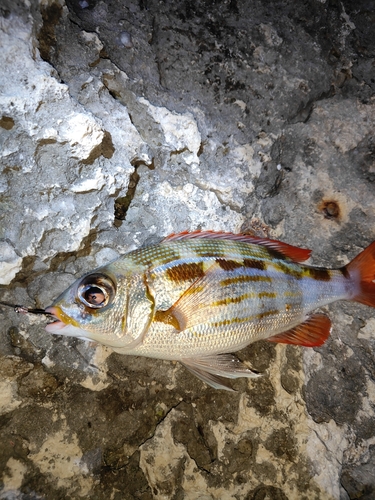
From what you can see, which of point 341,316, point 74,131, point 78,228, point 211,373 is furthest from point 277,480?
point 74,131

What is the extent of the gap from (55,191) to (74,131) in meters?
0.33

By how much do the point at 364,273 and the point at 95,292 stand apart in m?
1.47

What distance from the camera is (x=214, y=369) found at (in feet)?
6.32

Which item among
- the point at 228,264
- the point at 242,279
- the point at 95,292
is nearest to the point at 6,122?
the point at 95,292

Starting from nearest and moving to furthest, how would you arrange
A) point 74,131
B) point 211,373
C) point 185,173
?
point 74,131
point 211,373
point 185,173

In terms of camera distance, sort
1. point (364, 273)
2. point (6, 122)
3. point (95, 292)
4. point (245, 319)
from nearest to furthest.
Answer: point (95, 292)
point (6, 122)
point (245, 319)
point (364, 273)

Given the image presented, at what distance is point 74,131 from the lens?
6.00ft

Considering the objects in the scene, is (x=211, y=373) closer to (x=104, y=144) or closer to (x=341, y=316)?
(x=341, y=316)

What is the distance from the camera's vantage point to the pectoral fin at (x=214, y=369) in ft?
6.27

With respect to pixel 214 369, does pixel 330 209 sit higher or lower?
higher

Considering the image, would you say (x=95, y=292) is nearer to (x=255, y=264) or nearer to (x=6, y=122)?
(x=255, y=264)

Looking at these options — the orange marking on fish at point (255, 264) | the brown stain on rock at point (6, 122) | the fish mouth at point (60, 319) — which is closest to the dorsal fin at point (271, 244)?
the orange marking on fish at point (255, 264)

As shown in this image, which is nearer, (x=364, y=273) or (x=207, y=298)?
(x=207, y=298)

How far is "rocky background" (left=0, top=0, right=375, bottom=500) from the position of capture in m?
1.89
